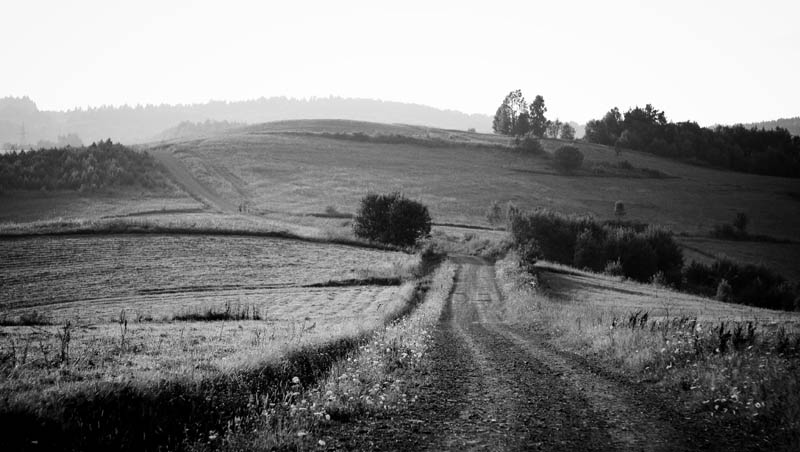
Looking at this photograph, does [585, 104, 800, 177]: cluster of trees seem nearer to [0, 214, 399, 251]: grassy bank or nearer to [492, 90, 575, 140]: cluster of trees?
[492, 90, 575, 140]: cluster of trees

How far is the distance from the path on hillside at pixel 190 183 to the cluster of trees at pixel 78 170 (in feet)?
10.9

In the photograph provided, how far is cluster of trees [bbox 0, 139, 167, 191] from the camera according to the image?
8481 centimetres

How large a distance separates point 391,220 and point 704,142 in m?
122

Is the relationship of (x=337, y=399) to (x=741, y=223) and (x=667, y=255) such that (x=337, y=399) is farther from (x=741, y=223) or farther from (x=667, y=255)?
(x=741, y=223)

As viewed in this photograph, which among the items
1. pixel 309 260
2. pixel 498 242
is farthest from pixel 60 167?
pixel 498 242

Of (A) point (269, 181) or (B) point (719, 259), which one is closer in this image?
(B) point (719, 259)

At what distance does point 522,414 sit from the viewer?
9.90 metres

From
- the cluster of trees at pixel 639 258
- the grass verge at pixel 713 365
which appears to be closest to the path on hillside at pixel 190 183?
the cluster of trees at pixel 639 258

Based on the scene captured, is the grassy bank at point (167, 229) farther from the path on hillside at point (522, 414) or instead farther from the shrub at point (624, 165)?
the shrub at point (624, 165)

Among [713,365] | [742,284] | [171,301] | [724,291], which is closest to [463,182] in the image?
[742,284]

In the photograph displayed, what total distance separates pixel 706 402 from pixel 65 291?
3719 cm

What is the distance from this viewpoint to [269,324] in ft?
78.5

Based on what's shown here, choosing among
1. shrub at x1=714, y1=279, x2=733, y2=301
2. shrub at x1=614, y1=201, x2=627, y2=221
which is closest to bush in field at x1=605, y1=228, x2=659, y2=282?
shrub at x1=714, y1=279, x2=733, y2=301

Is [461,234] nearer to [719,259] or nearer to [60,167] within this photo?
[719,259]
